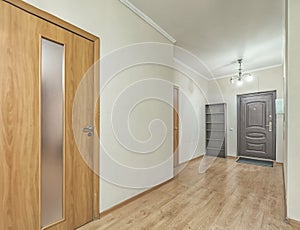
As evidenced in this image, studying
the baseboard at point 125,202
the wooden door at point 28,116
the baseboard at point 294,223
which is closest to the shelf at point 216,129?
the baseboard at point 125,202

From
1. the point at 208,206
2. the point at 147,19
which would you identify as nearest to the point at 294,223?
the point at 208,206

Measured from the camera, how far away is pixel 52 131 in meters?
1.60

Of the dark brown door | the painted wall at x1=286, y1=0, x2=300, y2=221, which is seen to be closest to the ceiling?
the painted wall at x1=286, y1=0, x2=300, y2=221

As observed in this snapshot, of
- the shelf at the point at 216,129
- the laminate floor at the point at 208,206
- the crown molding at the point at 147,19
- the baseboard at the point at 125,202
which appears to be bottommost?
the laminate floor at the point at 208,206

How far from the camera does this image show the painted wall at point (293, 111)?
1856mm

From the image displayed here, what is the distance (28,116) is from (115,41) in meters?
1.34

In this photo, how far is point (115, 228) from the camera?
181 cm

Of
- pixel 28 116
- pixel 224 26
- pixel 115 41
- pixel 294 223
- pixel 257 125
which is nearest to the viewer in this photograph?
pixel 28 116

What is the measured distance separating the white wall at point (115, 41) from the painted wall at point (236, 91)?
11.6 feet

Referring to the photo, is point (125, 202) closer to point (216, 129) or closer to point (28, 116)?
point (28, 116)

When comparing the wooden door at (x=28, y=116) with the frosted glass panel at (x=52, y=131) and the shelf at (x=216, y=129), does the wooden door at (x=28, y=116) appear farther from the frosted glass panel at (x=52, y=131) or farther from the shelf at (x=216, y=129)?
the shelf at (x=216, y=129)

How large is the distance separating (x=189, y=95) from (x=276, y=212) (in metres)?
3.41

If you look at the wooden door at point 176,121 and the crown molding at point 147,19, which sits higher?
the crown molding at point 147,19

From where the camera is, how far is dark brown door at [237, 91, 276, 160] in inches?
191
